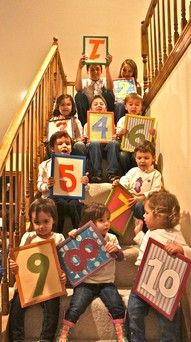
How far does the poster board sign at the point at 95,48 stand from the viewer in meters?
3.70

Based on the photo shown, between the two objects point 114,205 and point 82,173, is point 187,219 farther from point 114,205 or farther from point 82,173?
point 82,173

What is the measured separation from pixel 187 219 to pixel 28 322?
3.09ft

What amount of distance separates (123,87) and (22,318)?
260 centimetres

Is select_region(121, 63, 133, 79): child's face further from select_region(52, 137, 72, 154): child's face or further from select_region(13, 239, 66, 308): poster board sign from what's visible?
select_region(13, 239, 66, 308): poster board sign

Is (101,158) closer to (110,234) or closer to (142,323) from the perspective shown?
(110,234)

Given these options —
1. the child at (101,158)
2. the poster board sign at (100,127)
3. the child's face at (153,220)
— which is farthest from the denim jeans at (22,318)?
the poster board sign at (100,127)

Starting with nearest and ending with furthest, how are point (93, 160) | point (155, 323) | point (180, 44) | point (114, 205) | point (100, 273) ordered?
point (155, 323)
point (100, 273)
point (180, 44)
point (114, 205)
point (93, 160)

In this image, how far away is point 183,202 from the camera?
2166 mm

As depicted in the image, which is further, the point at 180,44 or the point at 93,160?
the point at 93,160

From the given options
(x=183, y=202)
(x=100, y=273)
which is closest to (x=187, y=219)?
(x=183, y=202)


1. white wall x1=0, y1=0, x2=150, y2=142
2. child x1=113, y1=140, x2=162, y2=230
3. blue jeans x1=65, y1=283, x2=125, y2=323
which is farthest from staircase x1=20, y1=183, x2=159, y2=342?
white wall x1=0, y1=0, x2=150, y2=142

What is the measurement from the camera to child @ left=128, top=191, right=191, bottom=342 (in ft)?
6.20

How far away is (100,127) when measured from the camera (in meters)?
3.29

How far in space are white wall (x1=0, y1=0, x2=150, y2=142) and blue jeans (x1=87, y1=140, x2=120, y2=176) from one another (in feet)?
8.99
